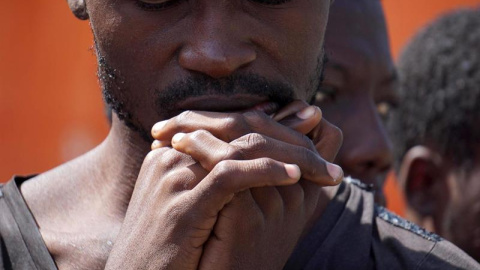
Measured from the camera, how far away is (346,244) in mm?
2719

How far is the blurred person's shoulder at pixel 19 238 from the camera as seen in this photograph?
265 centimetres

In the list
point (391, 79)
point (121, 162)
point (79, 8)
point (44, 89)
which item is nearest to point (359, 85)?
point (391, 79)

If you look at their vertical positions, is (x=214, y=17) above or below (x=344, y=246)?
above

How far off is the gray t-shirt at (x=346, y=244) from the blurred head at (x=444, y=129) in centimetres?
172

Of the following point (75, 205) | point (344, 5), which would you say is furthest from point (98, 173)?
point (344, 5)

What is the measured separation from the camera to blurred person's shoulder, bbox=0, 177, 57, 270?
2654mm

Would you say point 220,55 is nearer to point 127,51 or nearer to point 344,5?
point 127,51

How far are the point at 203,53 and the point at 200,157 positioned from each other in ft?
1.19

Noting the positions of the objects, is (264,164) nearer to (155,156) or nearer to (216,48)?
(155,156)

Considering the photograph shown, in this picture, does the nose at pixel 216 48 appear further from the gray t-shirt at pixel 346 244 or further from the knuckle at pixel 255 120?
the gray t-shirt at pixel 346 244

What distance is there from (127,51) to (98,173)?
1.80 feet

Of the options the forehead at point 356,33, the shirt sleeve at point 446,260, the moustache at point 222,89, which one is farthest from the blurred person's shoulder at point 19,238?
the forehead at point 356,33

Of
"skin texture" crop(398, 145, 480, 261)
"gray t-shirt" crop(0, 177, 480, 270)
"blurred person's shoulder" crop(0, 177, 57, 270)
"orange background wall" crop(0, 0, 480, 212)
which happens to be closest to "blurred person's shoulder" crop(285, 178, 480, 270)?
"gray t-shirt" crop(0, 177, 480, 270)

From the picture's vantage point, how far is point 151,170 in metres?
2.36
